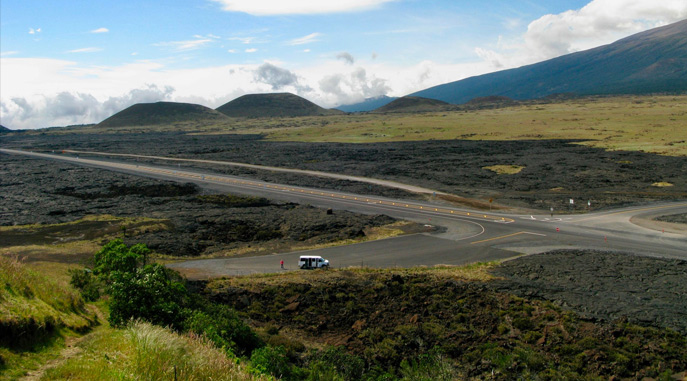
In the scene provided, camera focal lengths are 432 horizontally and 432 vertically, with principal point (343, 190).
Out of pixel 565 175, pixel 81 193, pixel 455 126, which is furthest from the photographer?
pixel 455 126

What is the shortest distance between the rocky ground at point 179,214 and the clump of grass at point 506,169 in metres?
45.4

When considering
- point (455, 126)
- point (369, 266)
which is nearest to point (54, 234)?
point (369, 266)

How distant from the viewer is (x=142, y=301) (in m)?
18.8

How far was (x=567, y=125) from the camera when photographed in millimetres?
168500

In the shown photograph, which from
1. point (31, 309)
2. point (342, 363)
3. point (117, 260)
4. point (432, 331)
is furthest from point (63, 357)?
point (432, 331)

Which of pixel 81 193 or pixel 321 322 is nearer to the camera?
pixel 321 322

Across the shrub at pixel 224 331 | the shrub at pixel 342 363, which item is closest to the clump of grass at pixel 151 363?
the shrub at pixel 224 331

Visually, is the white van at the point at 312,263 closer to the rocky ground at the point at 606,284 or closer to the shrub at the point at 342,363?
the rocky ground at the point at 606,284

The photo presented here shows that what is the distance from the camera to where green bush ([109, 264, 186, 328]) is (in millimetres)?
18297

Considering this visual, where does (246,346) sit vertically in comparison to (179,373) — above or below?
below

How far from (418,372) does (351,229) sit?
31.6m

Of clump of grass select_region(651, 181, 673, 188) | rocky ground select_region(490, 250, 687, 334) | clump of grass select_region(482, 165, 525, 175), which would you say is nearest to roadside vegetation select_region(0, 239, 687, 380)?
rocky ground select_region(490, 250, 687, 334)

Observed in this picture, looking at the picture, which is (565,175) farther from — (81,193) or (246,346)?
(81,193)

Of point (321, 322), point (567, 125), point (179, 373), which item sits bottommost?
point (321, 322)
